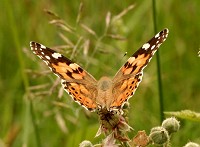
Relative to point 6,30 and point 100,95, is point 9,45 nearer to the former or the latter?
point 6,30

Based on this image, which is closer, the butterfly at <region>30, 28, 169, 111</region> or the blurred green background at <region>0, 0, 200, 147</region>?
the butterfly at <region>30, 28, 169, 111</region>

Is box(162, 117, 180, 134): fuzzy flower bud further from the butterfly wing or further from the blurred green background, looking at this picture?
the blurred green background

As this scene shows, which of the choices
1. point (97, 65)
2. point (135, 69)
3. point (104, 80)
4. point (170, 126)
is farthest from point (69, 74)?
point (97, 65)

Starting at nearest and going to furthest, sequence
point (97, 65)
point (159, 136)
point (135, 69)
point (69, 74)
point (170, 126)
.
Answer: point (159, 136) < point (170, 126) < point (135, 69) < point (69, 74) < point (97, 65)

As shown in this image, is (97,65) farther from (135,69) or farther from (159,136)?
(159,136)

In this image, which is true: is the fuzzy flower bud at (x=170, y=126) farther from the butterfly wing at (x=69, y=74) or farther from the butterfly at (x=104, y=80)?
the butterfly wing at (x=69, y=74)

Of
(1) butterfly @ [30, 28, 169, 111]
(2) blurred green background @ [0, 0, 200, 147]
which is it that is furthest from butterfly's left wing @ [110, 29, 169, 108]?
(2) blurred green background @ [0, 0, 200, 147]

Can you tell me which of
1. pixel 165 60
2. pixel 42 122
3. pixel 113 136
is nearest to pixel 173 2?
pixel 165 60
